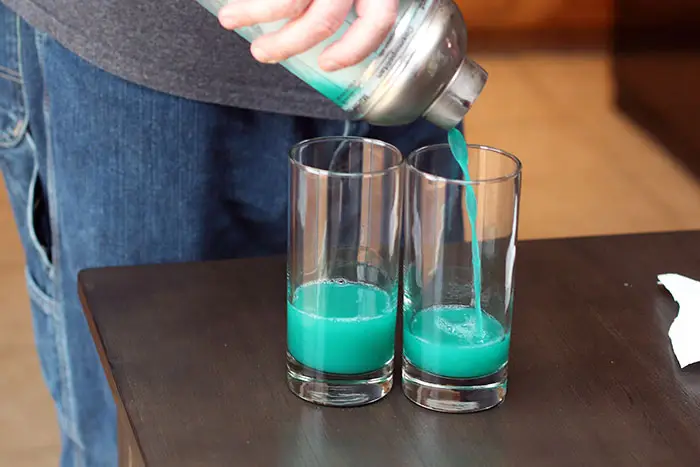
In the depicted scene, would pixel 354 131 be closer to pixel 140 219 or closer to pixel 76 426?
pixel 140 219

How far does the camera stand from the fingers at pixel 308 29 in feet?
2.52

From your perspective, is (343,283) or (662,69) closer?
(343,283)

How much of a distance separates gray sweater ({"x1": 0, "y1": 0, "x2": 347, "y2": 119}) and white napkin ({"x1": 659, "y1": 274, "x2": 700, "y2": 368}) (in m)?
0.35

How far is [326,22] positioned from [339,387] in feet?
0.83

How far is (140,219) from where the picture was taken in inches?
44.8

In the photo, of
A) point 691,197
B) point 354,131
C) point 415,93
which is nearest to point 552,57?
point 691,197

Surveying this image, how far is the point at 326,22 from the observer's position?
0.77 metres

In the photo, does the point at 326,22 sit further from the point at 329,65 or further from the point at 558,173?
the point at 558,173

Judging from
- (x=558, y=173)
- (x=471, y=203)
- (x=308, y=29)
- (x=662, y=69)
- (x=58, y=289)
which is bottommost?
(x=558, y=173)

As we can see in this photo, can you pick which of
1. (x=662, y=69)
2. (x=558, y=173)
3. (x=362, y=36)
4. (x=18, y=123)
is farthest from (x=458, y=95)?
(x=662, y=69)

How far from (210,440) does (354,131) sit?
0.46 metres

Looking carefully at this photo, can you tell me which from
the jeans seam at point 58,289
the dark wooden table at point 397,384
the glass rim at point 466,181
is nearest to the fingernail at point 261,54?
the glass rim at point 466,181

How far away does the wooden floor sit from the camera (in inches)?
82.2

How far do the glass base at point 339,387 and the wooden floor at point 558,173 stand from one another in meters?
1.19
